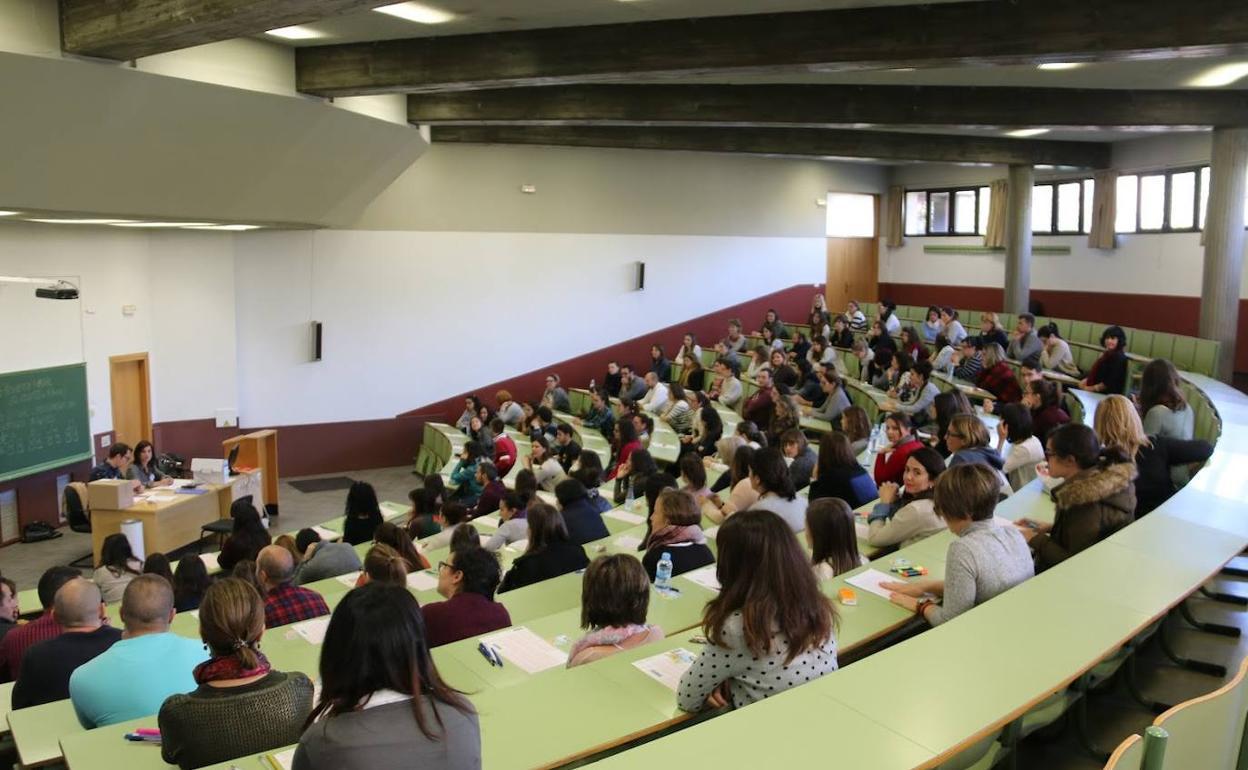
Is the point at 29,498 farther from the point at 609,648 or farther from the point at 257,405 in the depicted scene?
the point at 609,648

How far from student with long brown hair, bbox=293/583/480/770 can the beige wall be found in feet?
40.0

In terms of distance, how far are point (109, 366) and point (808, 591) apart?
11050 millimetres

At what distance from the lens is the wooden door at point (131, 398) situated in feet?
38.3

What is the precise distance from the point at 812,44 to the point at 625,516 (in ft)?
11.7

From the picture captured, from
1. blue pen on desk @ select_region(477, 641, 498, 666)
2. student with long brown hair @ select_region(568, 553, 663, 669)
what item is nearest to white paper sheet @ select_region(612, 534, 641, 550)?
blue pen on desk @ select_region(477, 641, 498, 666)

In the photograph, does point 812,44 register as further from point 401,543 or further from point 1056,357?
point 1056,357

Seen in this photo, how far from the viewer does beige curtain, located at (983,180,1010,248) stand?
16562 mm

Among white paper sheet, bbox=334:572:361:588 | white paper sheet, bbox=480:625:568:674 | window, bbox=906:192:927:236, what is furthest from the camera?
window, bbox=906:192:927:236

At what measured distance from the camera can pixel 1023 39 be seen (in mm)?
6238

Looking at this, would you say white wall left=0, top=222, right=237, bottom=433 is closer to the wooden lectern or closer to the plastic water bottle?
the wooden lectern

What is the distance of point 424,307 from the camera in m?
14.1

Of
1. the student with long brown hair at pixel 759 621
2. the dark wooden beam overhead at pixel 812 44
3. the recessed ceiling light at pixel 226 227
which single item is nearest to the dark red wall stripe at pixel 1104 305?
the dark wooden beam overhead at pixel 812 44

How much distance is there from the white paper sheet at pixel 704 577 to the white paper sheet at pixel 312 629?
5.47 feet

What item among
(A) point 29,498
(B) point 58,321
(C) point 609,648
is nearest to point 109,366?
(B) point 58,321
